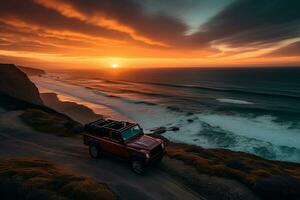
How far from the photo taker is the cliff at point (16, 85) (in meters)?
Result: 52.9

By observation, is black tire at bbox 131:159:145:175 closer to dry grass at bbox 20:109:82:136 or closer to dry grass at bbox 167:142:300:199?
dry grass at bbox 167:142:300:199

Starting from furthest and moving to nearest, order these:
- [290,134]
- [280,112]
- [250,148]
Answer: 1. [280,112]
2. [290,134]
3. [250,148]

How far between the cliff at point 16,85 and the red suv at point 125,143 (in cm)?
4020

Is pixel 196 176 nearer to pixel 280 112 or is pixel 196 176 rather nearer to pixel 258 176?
pixel 258 176

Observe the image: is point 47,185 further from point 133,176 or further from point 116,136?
point 116,136

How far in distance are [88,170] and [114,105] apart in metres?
45.9

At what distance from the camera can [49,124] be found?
102 ft

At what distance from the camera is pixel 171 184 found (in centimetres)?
1514

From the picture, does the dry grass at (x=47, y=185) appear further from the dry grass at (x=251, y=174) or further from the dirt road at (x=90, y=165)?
the dry grass at (x=251, y=174)

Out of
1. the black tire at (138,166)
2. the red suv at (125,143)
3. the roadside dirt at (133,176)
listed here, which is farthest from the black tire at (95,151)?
the black tire at (138,166)

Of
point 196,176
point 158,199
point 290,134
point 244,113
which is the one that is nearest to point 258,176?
point 196,176

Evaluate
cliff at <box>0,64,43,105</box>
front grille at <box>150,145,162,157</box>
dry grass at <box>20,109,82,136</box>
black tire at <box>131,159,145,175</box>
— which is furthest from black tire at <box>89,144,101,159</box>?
cliff at <box>0,64,43,105</box>

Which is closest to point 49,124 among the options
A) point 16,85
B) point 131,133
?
point 131,133

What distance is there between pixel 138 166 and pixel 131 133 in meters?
2.48
